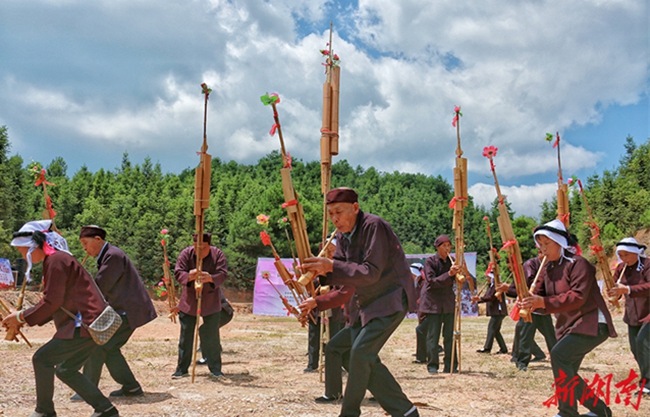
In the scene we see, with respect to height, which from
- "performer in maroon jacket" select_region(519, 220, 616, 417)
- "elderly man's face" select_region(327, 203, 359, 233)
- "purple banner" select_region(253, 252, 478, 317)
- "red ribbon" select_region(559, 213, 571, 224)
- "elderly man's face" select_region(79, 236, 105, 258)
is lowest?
"purple banner" select_region(253, 252, 478, 317)

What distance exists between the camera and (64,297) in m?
4.66

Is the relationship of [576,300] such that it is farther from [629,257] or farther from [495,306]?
[495,306]

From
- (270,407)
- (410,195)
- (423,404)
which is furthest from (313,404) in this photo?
(410,195)

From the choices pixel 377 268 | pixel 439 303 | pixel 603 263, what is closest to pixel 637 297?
pixel 603 263

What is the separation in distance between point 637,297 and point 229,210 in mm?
34432

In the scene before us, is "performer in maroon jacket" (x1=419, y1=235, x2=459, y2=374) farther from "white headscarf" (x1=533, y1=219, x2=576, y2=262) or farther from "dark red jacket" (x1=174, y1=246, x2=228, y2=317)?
"dark red jacket" (x1=174, y1=246, x2=228, y2=317)

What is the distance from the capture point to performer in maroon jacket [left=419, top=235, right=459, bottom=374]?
7.96m

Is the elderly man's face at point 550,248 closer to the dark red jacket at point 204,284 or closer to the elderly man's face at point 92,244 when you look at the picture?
the dark red jacket at point 204,284

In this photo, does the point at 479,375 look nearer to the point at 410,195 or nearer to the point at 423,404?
the point at 423,404

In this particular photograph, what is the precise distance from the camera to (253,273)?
31625 mm

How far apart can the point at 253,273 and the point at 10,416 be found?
2670 centimetres

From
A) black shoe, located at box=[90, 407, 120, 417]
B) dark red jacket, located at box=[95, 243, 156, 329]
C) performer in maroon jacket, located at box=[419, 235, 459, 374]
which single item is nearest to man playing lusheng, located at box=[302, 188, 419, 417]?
black shoe, located at box=[90, 407, 120, 417]

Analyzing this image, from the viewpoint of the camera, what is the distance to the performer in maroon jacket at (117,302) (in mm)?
5719

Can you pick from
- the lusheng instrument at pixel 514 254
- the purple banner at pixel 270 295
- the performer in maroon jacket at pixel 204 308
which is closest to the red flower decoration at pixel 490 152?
the lusheng instrument at pixel 514 254
